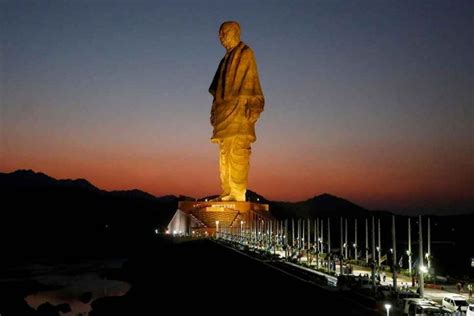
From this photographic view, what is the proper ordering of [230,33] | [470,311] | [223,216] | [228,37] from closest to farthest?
[470,311] → [223,216] → [230,33] → [228,37]

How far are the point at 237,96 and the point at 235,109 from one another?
105 centimetres

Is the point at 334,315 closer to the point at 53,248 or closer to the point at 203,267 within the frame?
the point at 203,267

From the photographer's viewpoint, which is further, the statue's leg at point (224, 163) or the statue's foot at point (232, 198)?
the statue's leg at point (224, 163)

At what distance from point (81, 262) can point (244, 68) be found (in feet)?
68.8

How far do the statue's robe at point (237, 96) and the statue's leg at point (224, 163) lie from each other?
24.2 inches

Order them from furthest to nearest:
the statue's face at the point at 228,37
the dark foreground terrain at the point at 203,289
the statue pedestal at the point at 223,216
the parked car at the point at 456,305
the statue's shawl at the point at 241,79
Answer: the statue's face at the point at 228,37 < the statue's shawl at the point at 241,79 < the statue pedestal at the point at 223,216 < the dark foreground terrain at the point at 203,289 < the parked car at the point at 456,305

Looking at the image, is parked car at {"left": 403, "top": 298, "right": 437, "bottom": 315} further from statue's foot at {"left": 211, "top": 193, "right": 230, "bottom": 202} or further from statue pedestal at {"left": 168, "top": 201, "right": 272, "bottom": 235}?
statue's foot at {"left": 211, "top": 193, "right": 230, "bottom": 202}

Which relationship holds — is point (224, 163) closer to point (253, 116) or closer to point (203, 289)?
point (253, 116)

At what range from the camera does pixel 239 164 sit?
158 ft

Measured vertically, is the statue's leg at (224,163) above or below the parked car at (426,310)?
above

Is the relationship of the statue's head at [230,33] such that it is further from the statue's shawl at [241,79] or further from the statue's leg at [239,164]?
the statue's leg at [239,164]

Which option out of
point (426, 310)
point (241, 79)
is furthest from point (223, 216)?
point (426, 310)

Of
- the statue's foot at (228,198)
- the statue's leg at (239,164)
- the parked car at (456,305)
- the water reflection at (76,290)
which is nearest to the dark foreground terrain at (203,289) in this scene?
the water reflection at (76,290)

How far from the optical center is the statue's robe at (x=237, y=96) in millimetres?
47656
